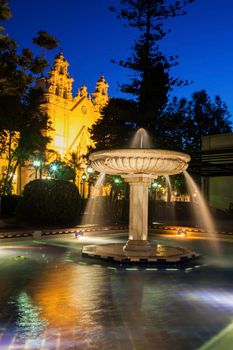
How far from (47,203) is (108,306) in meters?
15.6

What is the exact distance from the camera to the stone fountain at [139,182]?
1022 cm

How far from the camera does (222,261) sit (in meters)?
11.0

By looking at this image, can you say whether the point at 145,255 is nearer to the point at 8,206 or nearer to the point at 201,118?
the point at 8,206

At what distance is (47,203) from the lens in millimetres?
21391

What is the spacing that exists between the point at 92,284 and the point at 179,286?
5.00 ft

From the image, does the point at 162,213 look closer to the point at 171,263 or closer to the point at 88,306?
the point at 171,263

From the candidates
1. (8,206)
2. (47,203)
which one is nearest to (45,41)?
(47,203)

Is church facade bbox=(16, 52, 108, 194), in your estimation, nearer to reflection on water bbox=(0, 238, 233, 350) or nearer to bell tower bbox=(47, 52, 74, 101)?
bell tower bbox=(47, 52, 74, 101)

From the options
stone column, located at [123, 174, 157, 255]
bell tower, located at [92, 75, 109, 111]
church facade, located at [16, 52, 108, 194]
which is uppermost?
bell tower, located at [92, 75, 109, 111]

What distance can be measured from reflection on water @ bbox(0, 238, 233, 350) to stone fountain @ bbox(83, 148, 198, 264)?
977mm

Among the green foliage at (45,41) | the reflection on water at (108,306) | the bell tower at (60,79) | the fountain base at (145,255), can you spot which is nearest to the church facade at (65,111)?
the bell tower at (60,79)

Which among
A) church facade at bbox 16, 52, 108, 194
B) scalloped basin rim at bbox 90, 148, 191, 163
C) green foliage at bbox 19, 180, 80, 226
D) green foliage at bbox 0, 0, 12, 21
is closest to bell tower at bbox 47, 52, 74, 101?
church facade at bbox 16, 52, 108, 194

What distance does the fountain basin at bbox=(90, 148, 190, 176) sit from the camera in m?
10.2

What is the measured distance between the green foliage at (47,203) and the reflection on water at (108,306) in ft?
37.5
